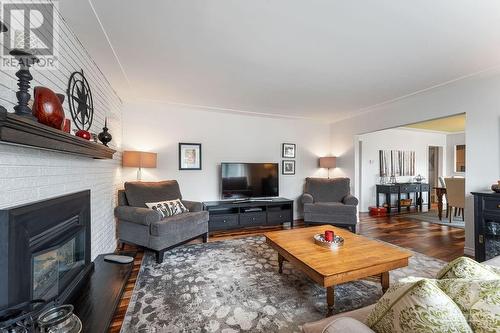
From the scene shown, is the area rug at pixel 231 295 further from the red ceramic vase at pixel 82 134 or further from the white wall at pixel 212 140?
the white wall at pixel 212 140

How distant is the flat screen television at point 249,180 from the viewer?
431 cm

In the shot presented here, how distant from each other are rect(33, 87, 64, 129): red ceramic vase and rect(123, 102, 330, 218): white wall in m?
2.85

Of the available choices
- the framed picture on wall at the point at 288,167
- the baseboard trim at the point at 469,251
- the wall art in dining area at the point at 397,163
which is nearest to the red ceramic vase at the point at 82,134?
the framed picture on wall at the point at 288,167

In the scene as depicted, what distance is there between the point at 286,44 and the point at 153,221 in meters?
2.51

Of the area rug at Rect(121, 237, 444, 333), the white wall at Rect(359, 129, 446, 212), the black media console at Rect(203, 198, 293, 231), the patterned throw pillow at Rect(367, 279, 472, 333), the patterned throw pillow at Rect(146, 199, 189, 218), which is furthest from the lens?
the white wall at Rect(359, 129, 446, 212)

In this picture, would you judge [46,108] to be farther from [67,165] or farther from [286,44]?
[286,44]

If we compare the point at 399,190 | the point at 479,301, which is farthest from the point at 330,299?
the point at 399,190

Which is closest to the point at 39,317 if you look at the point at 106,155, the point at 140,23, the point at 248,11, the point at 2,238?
the point at 2,238

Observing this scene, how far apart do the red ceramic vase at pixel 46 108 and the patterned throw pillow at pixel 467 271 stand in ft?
6.70

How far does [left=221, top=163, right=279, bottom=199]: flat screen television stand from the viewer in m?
4.31

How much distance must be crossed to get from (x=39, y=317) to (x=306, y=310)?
1.73 m

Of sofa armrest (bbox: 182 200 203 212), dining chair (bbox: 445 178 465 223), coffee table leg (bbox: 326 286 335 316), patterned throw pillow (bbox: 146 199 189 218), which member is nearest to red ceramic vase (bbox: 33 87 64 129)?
patterned throw pillow (bbox: 146 199 189 218)

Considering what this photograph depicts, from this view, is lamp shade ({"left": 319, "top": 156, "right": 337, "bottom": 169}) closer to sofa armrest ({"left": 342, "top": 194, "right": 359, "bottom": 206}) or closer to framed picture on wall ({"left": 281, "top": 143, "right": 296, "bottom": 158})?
framed picture on wall ({"left": 281, "top": 143, "right": 296, "bottom": 158})

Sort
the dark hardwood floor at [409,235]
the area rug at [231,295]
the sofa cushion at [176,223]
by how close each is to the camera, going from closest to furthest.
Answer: the area rug at [231,295] < the sofa cushion at [176,223] < the dark hardwood floor at [409,235]
